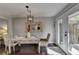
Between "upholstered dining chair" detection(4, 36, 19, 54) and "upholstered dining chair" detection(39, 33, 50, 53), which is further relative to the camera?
"upholstered dining chair" detection(39, 33, 50, 53)

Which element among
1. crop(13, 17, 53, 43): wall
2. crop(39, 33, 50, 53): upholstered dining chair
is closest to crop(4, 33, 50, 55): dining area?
crop(39, 33, 50, 53): upholstered dining chair

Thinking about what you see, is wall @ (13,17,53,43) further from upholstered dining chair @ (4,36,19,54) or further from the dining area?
upholstered dining chair @ (4,36,19,54)

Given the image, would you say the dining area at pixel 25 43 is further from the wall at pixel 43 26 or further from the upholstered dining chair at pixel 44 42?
the wall at pixel 43 26

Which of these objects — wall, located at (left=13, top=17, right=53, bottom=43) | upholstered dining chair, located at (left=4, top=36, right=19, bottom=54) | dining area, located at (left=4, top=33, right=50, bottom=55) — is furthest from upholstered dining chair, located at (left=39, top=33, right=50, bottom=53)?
upholstered dining chair, located at (left=4, top=36, right=19, bottom=54)

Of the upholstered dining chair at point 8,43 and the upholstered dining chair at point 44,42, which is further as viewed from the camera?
the upholstered dining chair at point 44,42

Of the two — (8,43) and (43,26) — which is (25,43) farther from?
(43,26)

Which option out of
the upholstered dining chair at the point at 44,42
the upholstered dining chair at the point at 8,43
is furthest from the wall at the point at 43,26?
the upholstered dining chair at the point at 8,43

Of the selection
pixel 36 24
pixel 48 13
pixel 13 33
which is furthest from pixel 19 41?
pixel 48 13

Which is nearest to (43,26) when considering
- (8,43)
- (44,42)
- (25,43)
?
(44,42)

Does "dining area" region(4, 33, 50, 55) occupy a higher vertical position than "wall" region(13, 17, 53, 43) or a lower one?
lower

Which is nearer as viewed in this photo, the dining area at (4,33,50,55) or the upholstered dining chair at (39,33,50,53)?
the dining area at (4,33,50,55)

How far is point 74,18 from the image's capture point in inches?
138

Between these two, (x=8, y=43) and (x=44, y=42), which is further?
(x=44, y=42)

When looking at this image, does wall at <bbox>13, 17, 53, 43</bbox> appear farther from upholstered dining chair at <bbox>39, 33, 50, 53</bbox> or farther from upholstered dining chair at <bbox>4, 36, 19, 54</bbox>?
upholstered dining chair at <bbox>4, 36, 19, 54</bbox>
